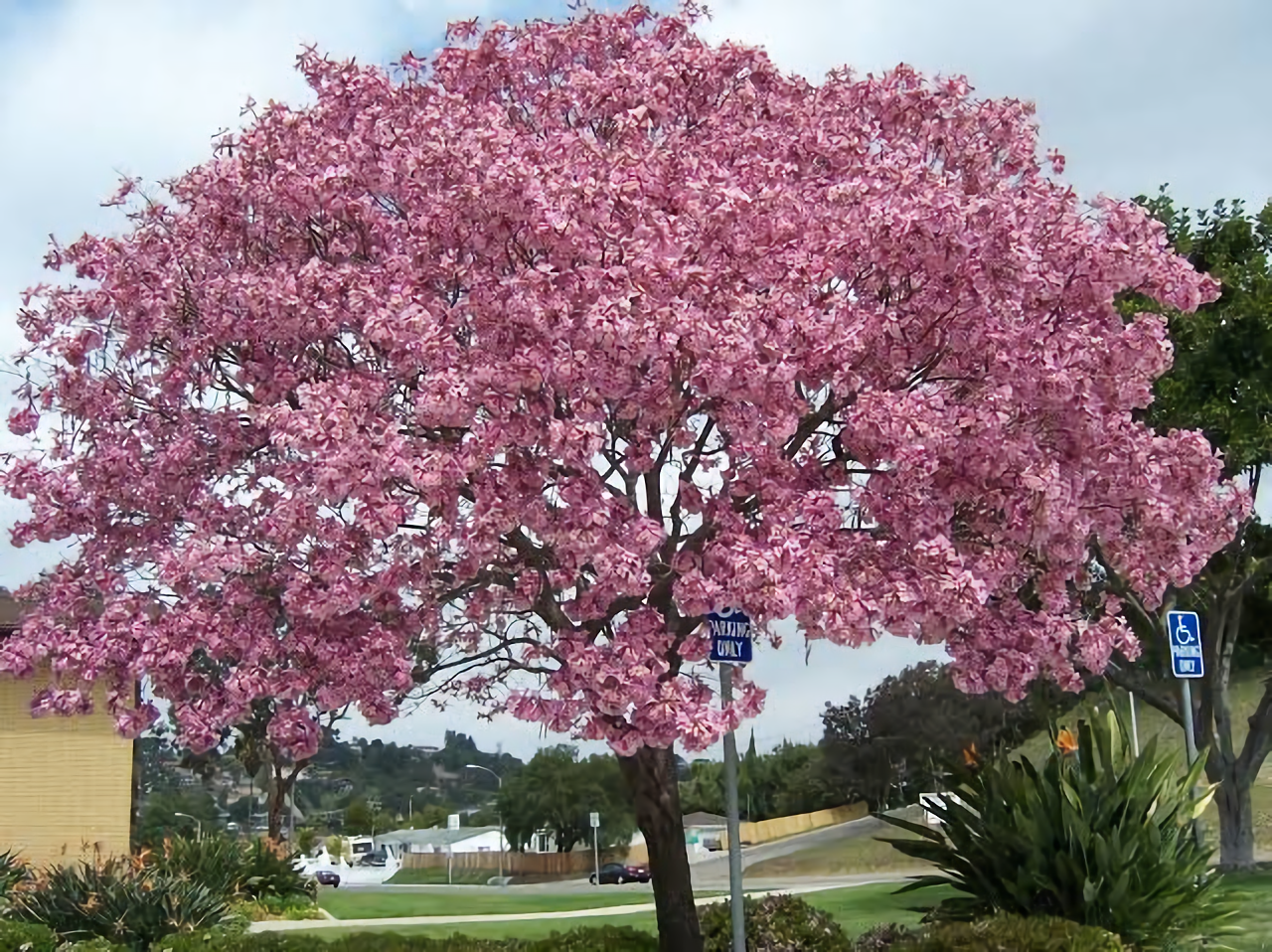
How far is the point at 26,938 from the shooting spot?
50.6 feet

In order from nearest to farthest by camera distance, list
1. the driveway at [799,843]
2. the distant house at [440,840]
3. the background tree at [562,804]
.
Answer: the driveway at [799,843]
the background tree at [562,804]
the distant house at [440,840]

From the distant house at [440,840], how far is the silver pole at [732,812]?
3238 inches

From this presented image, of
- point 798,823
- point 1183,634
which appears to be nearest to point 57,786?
point 1183,634

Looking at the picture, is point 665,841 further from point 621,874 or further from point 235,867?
point 621,874

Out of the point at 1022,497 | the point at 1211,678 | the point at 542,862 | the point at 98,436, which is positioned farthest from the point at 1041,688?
the point at 542,862

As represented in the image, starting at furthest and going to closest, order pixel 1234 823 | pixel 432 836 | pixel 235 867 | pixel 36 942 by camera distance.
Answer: pixel 432 836 < pixel 1234 823 < pixel 235 867 < pixel 36 942

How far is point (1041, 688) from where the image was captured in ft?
99.2

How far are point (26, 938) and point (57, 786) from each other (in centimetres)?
1174

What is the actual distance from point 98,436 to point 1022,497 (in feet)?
25.4

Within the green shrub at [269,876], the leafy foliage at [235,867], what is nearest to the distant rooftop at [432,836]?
the green shrub at [269,876]

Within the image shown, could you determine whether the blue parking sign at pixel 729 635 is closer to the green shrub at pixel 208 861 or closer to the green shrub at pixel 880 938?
the green shrub at pixel 880 938

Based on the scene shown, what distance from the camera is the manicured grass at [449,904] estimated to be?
33656mm

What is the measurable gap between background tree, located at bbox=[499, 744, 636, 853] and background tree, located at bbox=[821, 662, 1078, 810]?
13.4 m

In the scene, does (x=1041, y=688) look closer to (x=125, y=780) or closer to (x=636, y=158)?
(x=125, y=780)
